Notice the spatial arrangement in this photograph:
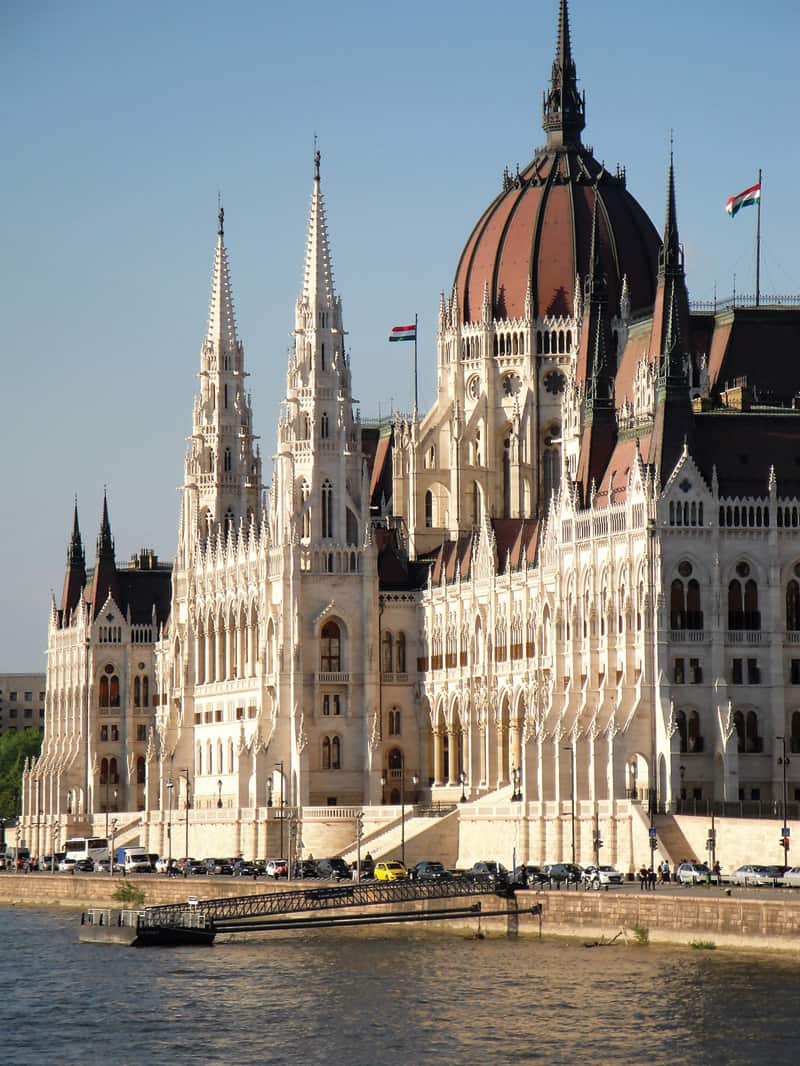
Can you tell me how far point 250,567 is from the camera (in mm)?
198250

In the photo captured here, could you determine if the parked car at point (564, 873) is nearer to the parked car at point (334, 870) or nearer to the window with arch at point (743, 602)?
the parked car at point (334, 870)

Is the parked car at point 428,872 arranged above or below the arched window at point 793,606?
below

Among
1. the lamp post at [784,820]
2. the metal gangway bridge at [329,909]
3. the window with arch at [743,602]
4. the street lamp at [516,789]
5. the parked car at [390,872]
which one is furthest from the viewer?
the street lamp at [516,789]

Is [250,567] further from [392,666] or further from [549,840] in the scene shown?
[549,840]

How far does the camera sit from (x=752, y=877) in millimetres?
133875

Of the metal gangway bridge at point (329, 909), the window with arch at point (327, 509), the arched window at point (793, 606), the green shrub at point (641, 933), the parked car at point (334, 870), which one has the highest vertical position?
the window with arch at point (327, 509)

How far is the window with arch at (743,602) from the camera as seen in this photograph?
158m

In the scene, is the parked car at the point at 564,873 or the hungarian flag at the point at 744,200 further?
the hungarian flag at the point at 744,200

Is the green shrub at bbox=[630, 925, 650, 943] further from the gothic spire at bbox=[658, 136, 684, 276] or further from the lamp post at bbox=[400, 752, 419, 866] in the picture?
the gothic spire at bbox=[658, 136, 684, 276]

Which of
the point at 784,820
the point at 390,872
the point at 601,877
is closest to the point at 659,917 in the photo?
the point at 601,877

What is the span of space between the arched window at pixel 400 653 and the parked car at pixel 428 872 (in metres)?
34.4

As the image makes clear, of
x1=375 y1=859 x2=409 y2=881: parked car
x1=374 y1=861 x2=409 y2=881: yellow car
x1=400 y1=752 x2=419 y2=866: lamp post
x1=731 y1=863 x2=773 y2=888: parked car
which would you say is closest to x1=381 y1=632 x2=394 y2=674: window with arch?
x1=400 y1=752 x2=419 y2=866: lamp post

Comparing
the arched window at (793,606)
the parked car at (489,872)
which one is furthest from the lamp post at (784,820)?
the parked car at (489,872)

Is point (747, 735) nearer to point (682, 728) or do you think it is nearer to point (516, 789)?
point (682, 728)
